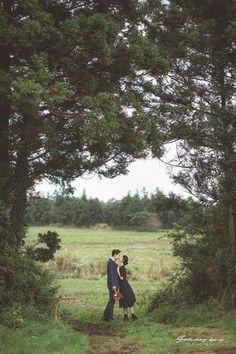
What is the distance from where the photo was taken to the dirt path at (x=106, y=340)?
8414mm

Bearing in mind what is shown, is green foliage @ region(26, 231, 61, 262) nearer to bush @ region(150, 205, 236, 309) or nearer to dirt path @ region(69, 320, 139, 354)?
dirt path @ region(69, 320, 139, 354)

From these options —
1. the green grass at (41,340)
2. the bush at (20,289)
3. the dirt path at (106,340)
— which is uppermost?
the bush at (20,289)

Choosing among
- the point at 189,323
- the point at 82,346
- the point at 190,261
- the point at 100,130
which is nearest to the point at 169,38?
the point at 100,130

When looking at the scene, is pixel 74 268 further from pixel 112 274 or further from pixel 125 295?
pixel 112 274

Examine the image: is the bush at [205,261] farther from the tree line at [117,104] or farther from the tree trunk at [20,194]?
the tree trunk at [20,194]

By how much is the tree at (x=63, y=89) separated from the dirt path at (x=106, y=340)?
2.65 metres

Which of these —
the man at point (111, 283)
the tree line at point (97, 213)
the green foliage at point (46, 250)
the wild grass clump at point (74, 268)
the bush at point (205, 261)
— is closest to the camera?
the green foliage at point (46, 250)

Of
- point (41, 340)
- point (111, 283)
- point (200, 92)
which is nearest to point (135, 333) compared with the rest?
point (111, 283)

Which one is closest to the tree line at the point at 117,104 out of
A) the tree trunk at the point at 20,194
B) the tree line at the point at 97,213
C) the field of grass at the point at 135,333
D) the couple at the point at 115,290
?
the tree trunk at the point at 20,194

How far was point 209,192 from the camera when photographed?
11.5 meters

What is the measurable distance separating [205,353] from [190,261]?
4222 mm

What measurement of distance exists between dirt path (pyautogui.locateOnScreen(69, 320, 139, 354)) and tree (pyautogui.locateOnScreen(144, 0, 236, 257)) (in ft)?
12.0

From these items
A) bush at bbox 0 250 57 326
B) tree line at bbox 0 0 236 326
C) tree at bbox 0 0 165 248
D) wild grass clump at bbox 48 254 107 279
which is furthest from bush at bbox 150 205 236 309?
wild grass clump at bbox 48 254 107 279

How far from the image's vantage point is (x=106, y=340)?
370 inches
